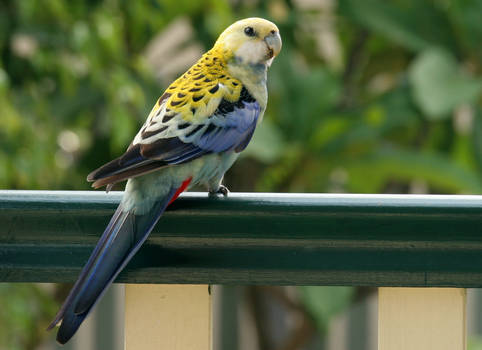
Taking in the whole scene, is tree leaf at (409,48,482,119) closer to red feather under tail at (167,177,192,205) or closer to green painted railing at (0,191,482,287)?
red feather under tail at (167,177,192,205)

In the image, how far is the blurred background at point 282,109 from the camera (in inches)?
115

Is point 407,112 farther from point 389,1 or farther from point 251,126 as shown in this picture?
point 251,126

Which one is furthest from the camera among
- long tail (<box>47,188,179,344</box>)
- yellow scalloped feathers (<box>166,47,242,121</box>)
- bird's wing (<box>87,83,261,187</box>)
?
yellow scalloped feathers (<box>166,47,242,121</box>)

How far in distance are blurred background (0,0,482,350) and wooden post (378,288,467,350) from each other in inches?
66.8

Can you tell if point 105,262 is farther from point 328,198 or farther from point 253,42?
point 253,42

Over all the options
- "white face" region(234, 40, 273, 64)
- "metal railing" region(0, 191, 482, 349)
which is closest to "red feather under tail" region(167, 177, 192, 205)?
"metal railing" region(0, 191, 482, 349)

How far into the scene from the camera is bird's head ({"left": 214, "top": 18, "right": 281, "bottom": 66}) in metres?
1.76

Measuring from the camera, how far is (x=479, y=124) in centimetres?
378

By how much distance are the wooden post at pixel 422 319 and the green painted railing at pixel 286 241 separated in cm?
5

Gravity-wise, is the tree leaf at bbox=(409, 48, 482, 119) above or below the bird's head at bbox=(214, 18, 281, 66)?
above

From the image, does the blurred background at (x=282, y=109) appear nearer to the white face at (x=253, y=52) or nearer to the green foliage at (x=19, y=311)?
the green foliage at (x=19, y=311)

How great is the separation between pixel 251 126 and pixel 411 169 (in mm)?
2052

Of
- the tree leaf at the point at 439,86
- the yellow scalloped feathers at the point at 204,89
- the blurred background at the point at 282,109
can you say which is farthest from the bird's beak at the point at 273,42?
the tree leaf at the point at 439,86

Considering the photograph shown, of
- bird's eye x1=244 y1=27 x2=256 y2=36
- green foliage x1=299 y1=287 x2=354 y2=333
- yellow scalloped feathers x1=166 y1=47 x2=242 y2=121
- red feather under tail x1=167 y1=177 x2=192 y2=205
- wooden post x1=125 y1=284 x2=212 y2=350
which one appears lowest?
wooden post x1=125 y1=284 x2=212 y2=350
